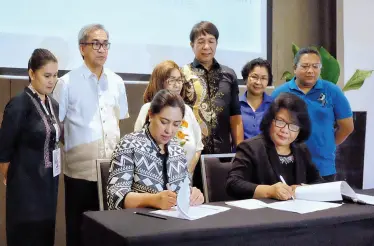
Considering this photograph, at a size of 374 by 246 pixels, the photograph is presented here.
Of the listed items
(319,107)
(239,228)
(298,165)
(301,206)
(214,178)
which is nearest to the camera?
(239,228)

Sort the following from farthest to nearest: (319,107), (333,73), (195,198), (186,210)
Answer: (333,73) → (319,107) → (195,198) → (186,210)

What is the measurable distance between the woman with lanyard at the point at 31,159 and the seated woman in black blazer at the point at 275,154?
822 millimetres

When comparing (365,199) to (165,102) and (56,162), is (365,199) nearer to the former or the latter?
(165,102)

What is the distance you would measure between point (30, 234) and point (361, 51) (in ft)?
11.3

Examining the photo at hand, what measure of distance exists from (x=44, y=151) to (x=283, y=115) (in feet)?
3.47

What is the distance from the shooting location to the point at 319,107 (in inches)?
111

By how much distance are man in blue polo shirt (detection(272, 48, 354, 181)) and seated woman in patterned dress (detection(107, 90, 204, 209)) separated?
112 centimetres

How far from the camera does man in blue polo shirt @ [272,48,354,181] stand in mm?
2805

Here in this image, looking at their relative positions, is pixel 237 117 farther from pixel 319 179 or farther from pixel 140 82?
pixel 140 82

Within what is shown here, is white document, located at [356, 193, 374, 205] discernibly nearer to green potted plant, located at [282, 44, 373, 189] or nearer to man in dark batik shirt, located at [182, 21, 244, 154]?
man in dark batik shirt, located at [182, 21, 244, 154]

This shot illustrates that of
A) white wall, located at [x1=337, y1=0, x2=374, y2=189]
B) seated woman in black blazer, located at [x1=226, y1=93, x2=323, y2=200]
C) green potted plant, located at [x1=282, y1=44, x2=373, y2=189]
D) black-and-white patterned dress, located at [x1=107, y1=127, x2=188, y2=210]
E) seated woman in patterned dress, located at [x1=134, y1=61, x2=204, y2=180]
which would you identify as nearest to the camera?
black-and-white patterned dress, located at [x1=107, y1=127, x2=188, y2=210]

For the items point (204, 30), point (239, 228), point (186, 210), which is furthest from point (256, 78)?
point (239, 228)

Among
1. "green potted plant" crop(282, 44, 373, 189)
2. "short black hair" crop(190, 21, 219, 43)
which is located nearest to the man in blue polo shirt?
"short black hair" crop(190, 21, 219, 43)

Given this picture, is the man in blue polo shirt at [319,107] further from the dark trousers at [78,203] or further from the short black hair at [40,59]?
the short black hair at [40,59]
